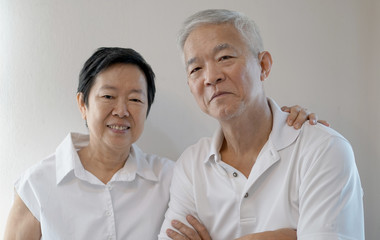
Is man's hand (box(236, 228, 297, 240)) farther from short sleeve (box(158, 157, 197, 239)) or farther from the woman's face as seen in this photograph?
the woman's face

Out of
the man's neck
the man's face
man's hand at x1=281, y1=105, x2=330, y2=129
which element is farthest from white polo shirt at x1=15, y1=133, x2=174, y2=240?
man's hand at x1=281, y1=105, x2=330, y2=129

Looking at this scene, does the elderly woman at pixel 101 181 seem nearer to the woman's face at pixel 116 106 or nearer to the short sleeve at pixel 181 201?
the woman's face at pixel 116 106

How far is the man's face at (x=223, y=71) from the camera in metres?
1.40

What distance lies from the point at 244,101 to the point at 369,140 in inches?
41.3

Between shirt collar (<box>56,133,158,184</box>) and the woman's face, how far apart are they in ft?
0.42

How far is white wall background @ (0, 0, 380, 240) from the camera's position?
200cm

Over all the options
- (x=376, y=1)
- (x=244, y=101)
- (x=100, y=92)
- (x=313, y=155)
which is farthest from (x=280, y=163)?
(x=376, y=1)

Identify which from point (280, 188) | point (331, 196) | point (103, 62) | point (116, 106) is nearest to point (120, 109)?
point (116, 106)

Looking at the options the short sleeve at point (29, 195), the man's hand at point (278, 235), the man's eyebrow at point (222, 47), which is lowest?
the short sleeve at point (29, 195)

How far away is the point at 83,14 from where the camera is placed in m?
2.05

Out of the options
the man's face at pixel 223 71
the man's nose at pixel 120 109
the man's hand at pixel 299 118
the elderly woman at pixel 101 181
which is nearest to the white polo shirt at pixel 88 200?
the elderly woman at pixel 101 181

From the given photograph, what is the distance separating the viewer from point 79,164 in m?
1.67

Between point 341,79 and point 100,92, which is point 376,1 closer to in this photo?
point 341,79

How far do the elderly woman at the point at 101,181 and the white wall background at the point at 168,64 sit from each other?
0.37m
